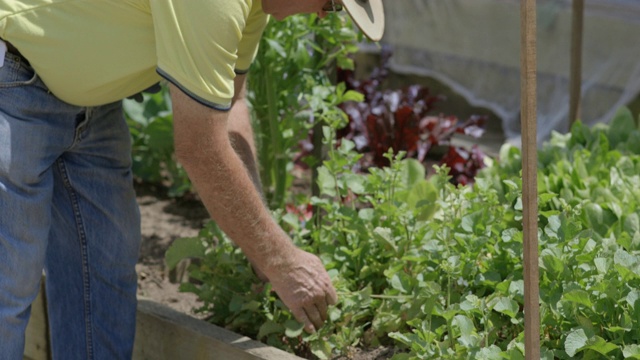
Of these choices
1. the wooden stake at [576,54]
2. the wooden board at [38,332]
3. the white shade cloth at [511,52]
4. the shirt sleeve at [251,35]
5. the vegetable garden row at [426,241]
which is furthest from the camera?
the white shade cloth at [511,52]

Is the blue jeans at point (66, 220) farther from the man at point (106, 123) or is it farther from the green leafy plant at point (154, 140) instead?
the green leafy plant at point (154, 140)

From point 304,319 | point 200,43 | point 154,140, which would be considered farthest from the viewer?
point 154,140

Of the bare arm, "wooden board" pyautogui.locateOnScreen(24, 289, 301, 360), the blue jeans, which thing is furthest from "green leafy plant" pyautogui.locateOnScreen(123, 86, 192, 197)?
the bare arm

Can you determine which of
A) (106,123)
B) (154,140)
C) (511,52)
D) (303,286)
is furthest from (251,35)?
(511,52)

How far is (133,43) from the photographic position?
2518 millimetres

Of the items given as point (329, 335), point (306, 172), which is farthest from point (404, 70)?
point (329, 335)

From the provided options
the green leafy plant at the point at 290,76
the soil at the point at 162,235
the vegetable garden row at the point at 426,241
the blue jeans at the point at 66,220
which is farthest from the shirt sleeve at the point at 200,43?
the soil at the point at 162,235

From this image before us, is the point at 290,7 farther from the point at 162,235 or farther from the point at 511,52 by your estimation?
the point at 511,52

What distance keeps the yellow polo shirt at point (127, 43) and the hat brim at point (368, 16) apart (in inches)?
10.0

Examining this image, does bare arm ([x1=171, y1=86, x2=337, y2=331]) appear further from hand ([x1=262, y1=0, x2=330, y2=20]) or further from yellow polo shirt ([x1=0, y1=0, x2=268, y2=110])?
hand ([x1=262, y1=0, x2=330, y2=20])

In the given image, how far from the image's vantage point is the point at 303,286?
2.62m

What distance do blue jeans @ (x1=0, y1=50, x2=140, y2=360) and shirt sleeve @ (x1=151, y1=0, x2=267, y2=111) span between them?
489 millimetres

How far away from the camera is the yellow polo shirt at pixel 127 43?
2.28m

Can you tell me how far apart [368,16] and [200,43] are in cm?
52
